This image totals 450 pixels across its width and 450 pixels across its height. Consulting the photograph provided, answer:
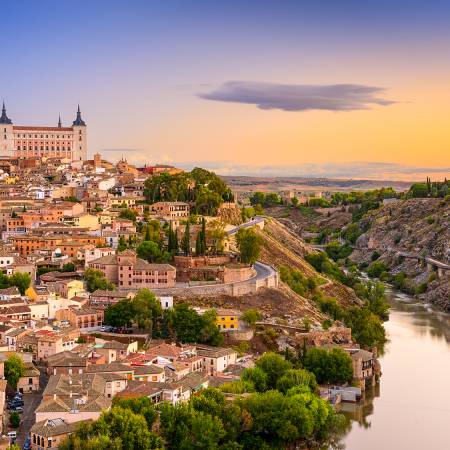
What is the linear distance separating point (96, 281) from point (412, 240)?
49.8 meters

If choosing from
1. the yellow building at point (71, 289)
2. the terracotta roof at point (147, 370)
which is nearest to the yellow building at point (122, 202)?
the yellow building at point (71, 289)

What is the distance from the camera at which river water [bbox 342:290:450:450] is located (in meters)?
30.8

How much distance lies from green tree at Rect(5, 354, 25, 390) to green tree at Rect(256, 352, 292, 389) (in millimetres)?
8177

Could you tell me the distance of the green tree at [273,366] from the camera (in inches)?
1248

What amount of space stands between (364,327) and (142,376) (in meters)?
15.9

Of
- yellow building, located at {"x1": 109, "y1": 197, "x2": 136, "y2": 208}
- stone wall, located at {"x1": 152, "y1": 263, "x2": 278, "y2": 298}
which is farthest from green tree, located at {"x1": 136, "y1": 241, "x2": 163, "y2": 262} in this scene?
yellow building, located at {"x1": 109, "y1": 197, "x2": 136, "y2": 208}

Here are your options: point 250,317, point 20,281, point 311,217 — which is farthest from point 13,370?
point 311,217

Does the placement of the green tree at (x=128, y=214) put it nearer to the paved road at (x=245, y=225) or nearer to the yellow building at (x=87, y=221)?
the yellow building at (x=87, y=221)

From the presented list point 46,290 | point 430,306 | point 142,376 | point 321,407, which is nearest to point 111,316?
point 46,290

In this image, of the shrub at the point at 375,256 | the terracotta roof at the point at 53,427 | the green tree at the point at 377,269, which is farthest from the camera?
the shrub at the point at 375,256

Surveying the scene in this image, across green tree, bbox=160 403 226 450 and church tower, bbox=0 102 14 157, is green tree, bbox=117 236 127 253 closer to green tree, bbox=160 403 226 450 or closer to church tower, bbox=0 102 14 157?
green tree, bbox=160 403 226 450

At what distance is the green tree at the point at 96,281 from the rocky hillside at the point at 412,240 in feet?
97.9

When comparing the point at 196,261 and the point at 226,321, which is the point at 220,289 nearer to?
the point at 196,261

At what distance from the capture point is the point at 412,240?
85562 millimetres
